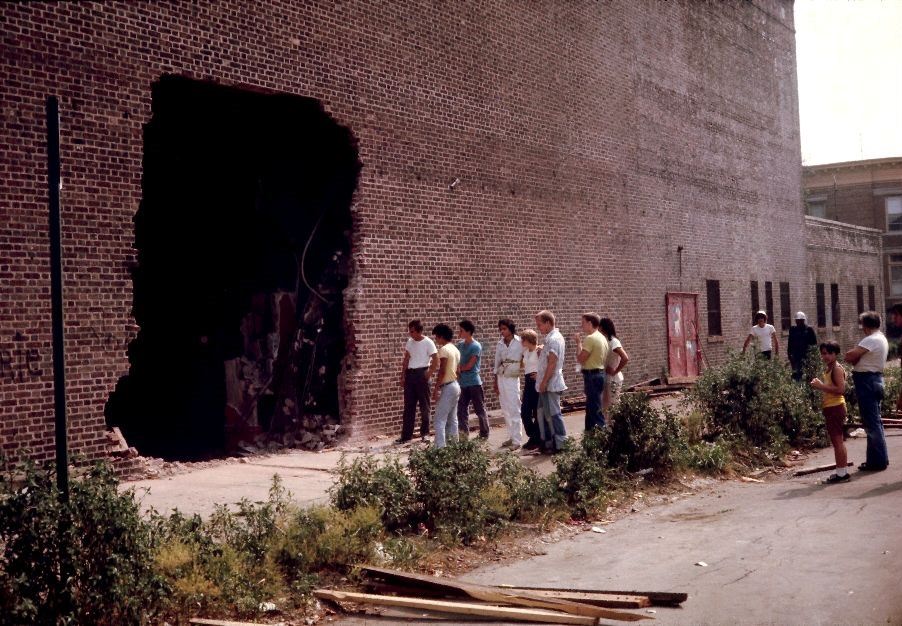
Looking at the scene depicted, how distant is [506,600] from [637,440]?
17.0 feet

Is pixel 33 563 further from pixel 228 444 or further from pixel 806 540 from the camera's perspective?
pixel 228 444

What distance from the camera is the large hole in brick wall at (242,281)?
14.4 meters

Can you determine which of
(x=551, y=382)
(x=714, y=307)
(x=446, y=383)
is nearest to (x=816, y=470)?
(x=551, y=382)

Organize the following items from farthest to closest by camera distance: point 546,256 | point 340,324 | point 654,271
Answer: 1. point 654,271
2. point 546,256
3. point 340,324

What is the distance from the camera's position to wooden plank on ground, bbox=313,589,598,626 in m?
5.82

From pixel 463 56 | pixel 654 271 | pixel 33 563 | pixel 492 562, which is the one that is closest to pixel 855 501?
pixel 492 562

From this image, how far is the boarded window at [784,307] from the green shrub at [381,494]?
2335 centimetres

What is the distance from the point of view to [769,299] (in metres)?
28.5

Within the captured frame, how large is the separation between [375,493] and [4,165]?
559 centimetres

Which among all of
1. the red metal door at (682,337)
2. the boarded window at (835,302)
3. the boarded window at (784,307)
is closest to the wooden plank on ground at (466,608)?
the red metal door at (682,337)

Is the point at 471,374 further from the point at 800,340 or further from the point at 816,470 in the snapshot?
the point at 800,340

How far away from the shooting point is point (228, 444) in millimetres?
14625

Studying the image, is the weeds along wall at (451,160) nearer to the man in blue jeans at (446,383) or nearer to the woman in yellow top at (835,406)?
the man in blue jeans at (446,383)

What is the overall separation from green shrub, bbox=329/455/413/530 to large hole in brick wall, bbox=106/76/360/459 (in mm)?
5685
